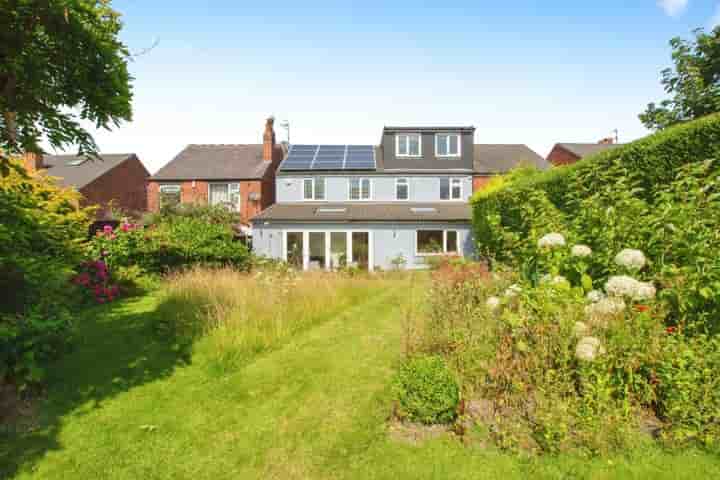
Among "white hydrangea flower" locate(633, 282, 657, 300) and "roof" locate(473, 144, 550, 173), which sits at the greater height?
"roof" locate(473, 144, 550, 173)

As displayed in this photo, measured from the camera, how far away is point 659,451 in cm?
299

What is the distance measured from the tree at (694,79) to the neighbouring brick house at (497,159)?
8.76 m

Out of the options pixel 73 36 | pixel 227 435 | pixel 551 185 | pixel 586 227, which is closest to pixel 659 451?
pixel 586 227

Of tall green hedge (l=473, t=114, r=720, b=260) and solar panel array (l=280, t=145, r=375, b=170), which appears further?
solar panel array (l=280, t=145, r=375, b=170)

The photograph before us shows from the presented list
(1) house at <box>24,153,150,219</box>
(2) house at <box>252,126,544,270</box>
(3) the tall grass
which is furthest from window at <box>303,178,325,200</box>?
(3) the tall grass

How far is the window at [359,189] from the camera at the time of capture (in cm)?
2245

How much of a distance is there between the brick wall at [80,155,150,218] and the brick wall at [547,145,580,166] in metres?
31.6

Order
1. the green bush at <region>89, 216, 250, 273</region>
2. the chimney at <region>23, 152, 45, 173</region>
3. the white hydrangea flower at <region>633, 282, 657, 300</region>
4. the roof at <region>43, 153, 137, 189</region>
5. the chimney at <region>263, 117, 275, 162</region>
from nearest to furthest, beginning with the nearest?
the white hydrangea flower at <region>633, 282, 657, 300</region> < the chimney at <region>23, 152, 45, 173</region> < the green bush at <region>89, 216, 250, 273</region> < the roof at <region>43, 153, 137, 189</region> < the chimney at <region>263, 117, 275, 162</region>

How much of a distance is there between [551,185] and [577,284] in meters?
5.16

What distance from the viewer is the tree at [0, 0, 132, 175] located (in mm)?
3537

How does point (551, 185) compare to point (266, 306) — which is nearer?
point (266, 306)

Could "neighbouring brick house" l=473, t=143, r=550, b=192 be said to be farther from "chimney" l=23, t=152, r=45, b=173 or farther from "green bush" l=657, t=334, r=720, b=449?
"chimney" l=23, t=152, r=45, b=173

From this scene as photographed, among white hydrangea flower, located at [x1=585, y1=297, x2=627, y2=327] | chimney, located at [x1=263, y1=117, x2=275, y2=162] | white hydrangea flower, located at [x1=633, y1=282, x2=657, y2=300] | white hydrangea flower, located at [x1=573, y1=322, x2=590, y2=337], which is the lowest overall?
white hydrangea flower, located at [x1=573, y1=322, x2=590, y2=337]

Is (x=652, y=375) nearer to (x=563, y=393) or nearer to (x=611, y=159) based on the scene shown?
(x=563, y=393)
